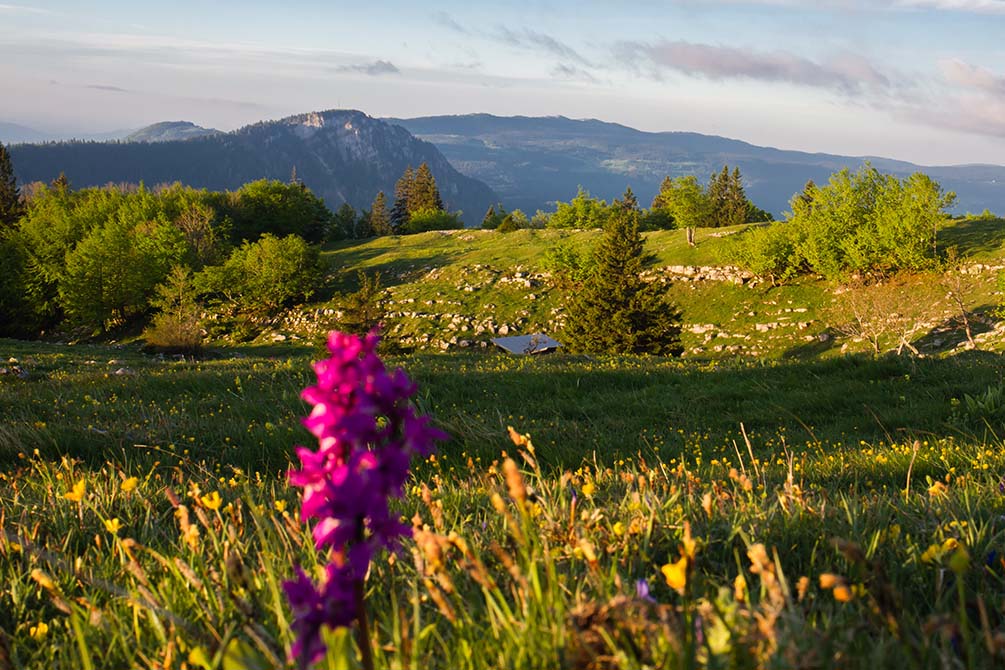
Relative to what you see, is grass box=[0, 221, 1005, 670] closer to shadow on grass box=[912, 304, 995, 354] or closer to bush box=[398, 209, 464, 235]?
shadow on grass box=[912, 304, 995, 354]

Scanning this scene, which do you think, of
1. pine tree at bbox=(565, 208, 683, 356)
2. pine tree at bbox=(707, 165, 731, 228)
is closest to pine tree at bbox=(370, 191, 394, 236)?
pine tree at bbox=(707, 165, 731, 228)

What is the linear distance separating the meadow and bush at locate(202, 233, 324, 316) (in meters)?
59.8

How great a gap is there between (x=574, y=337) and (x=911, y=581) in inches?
1481

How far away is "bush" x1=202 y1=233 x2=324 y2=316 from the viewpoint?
65.3 meters

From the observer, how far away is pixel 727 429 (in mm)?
9281

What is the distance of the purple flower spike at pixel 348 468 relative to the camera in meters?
1.20

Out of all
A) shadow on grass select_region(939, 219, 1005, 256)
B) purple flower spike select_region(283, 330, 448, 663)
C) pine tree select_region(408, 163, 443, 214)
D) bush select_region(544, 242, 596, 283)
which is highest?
pine tree select_region(408, 163, 443, 214)

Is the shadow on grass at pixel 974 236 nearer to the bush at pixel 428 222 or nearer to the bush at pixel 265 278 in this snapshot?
the bush at pixel 265 278

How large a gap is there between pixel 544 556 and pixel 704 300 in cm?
5434

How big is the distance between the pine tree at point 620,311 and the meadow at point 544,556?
29158 millimetres

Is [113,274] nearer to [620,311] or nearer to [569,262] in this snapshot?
[569,262]

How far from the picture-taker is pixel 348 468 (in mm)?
1195

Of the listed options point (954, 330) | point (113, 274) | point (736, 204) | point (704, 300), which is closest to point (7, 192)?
point (113, 274)

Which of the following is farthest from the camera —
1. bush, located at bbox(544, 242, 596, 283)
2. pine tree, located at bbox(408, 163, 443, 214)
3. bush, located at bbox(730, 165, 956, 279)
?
pine tree, located at bbox(408, 163, 443, 214)
